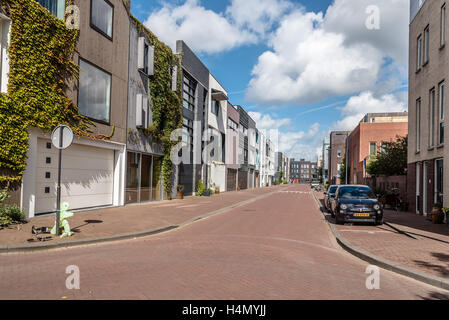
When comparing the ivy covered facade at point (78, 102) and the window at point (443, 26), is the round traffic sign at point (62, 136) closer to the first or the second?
the ivy covered facade at point (78, 102)

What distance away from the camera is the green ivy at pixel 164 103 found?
63.8 feet

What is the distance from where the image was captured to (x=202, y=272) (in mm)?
5855

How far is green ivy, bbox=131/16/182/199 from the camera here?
19.5 m

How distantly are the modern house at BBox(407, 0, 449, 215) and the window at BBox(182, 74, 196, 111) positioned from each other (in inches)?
568

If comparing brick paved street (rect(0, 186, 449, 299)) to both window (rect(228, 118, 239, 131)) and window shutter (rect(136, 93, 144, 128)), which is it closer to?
window shutter (rect(136, 93, 144, 128))

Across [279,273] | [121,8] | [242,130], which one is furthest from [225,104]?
[279,273]

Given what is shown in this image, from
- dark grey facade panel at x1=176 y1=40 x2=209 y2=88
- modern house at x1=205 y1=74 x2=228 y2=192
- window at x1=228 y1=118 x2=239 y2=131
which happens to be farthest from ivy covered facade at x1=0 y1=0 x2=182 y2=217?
window at x1=228 y1=118 x2=239 y2=131

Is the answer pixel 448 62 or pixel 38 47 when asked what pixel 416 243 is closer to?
pixel 448 62

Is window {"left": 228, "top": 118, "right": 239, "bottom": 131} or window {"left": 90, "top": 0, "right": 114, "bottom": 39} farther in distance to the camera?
window {"left": 228, "top": 118, "right": 239, "bottom": 131}

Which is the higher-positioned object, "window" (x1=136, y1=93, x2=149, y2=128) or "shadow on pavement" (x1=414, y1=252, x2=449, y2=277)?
"window" (x1=136, y1=93, x2=149, y2=128)

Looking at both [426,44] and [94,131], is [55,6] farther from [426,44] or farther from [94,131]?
[426,44]

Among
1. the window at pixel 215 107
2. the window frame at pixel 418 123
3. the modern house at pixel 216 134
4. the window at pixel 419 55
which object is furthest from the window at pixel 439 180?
the window at pixel 215 107

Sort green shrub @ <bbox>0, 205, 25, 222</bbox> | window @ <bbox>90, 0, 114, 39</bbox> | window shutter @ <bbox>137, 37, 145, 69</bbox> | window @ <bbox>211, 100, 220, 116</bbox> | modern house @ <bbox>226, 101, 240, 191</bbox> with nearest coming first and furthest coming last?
green shrub @ <bbox>0, 205, 25, 222</bbox>
window @ <bbox>90, 0, 114, 39</bbox>
window shutter @ <bbox>137, 37, 145, 69</bbox>
window @ <bbox>211, 100, 220, 116</bbox>
modern house @ <bbox>226, 101, 240, 191</bbox>

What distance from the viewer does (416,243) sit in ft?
29.5
